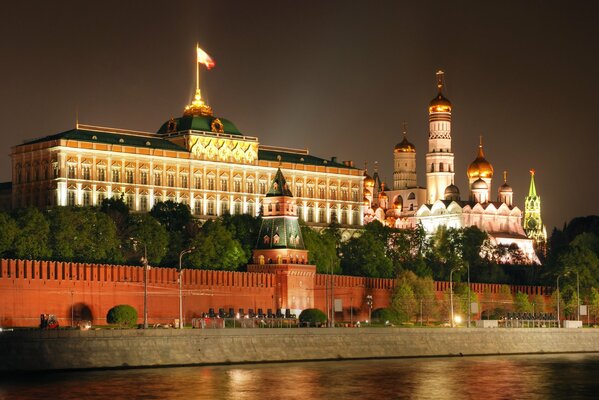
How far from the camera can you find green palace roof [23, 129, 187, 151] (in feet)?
491

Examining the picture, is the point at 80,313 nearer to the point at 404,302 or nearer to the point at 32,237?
the point at 32,237

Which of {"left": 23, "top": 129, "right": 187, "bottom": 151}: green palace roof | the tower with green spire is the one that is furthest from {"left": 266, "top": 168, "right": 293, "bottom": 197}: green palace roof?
{"left": 23, "top": 129, "right": 187, "bottom": 151}: green palace roof

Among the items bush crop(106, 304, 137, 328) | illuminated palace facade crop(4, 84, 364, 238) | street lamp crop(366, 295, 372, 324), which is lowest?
bush crop(106, 304, 137, 328)

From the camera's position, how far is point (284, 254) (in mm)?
119125

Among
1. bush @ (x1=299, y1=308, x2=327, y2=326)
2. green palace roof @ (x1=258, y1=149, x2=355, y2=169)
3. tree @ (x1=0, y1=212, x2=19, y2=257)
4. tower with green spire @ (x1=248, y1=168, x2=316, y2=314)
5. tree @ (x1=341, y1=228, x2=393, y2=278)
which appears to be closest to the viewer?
bush @ (x1=299, y1=308, x2=327, y2=326)

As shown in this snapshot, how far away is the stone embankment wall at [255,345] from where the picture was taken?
259 ft

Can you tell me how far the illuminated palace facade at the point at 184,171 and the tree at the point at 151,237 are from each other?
21295 millimetres

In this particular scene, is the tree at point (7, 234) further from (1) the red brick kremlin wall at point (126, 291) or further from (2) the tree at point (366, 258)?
(2) the tree at point (366, 258)

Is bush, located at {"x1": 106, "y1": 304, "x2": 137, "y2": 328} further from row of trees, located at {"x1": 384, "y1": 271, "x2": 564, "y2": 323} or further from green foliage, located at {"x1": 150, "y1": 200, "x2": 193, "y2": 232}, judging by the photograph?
green foliage, located at {"x1": 150, "y1": 200, "x2": 193, "y2": 232}

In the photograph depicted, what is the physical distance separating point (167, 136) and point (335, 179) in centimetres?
2084

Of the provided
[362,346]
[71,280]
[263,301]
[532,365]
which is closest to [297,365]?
[362,346]

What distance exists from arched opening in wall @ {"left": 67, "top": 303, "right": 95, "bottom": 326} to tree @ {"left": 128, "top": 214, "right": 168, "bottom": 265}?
18.1m

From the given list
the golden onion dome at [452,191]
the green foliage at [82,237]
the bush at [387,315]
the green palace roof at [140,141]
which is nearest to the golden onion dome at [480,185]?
the golden onion dome at [452,191]

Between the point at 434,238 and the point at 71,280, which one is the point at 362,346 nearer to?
the point at 71,280
